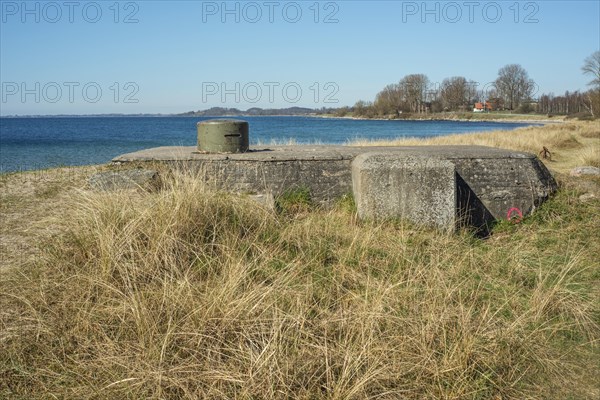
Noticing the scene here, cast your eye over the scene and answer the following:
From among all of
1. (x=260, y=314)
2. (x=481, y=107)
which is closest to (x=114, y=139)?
(x=260, y=314)

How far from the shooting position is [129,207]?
409 centimetres

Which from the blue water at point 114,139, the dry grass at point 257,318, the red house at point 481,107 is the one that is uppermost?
the red house at point 481,107

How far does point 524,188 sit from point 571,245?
1544mm

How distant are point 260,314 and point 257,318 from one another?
4.5 inches

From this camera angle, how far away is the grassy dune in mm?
2566

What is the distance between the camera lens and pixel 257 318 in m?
2.82

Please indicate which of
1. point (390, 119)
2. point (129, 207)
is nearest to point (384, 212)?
point (129, 207)

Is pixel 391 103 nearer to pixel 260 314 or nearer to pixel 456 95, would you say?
pixel 456 95

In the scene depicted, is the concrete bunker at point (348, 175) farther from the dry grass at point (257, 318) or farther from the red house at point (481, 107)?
the red house at point (481, 107)

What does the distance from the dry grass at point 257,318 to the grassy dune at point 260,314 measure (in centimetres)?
1

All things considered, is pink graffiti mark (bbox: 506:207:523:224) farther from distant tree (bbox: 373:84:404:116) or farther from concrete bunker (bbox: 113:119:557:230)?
distant tree (bbox: 373:84:404:116)

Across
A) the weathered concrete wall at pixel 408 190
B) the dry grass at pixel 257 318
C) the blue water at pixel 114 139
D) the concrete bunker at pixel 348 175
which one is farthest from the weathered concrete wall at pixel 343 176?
the blue water at pixel 114 139

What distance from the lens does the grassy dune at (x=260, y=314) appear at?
8.42 ft

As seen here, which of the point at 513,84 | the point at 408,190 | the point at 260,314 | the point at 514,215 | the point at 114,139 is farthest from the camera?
the point at 513,84
